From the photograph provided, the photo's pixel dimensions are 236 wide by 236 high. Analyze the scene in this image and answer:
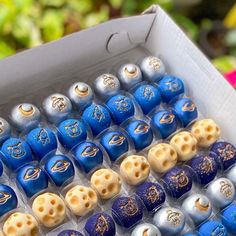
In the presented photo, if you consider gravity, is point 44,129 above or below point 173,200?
above

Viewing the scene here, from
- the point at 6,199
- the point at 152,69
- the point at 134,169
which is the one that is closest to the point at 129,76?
the point at 152,69

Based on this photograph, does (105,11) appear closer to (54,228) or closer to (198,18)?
Result: (198,18)

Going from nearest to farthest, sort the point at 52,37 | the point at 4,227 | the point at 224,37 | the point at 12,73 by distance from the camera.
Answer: the point at 4,227 → the point at 12,73 → the point at 52,37 → the point at 224,37

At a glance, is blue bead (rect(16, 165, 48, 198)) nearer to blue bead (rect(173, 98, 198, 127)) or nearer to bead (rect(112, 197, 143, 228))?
bead (rect(112, 197, 143, 228))

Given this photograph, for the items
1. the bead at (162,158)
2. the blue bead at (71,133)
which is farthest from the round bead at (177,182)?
the blue bead at (71,133)

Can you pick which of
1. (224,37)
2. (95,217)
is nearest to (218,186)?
(95,217)

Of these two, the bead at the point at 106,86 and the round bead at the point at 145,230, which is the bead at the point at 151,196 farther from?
the bead at the point at 106,86

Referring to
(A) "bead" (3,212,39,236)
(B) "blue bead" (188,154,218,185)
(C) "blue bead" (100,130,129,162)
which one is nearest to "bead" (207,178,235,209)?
(B) "blue bead" (188,154,218,185)
